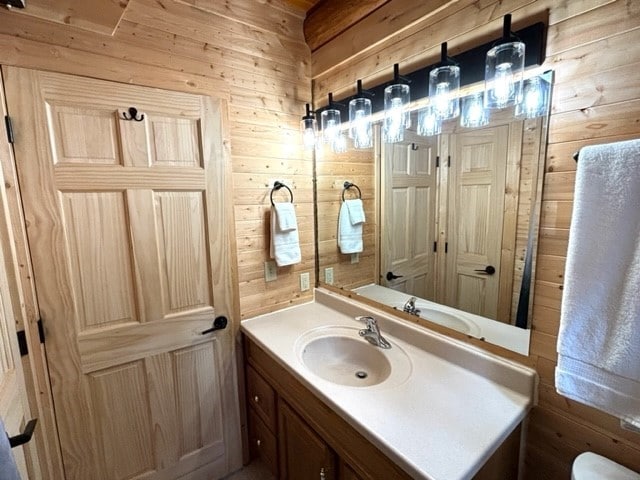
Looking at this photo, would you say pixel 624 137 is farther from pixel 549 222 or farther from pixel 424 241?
pixel 424 241

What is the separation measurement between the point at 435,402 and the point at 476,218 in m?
0.71

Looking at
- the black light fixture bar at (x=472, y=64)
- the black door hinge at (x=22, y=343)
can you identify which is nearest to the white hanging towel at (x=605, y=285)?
the black light fixture bar at (x=472, y=64)

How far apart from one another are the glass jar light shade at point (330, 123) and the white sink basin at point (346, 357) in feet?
3.42

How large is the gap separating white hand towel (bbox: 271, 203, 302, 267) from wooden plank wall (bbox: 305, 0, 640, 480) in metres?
1.04

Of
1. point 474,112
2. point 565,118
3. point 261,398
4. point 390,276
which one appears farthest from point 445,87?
point 261,398

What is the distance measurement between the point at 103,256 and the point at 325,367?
1.11 metres

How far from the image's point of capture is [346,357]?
1517 mm

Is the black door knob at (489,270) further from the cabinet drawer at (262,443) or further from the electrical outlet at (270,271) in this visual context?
the cabinet drawer at (262,443)

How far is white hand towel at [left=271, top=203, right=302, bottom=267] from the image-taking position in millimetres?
1677

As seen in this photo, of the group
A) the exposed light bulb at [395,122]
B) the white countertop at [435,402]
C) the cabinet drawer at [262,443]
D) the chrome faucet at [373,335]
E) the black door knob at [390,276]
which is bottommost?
the cabinet drawer at [262,443]

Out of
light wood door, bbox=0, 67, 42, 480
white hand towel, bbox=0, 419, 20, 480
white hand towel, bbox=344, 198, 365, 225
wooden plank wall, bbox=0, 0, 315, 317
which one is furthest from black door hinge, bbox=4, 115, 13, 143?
white hand towel, bbox=344, 198, 365, 225

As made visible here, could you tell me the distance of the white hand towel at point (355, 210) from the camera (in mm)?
1764

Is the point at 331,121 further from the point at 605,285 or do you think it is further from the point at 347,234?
the point at 605,285

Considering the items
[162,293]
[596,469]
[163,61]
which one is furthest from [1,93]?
[596,469]
